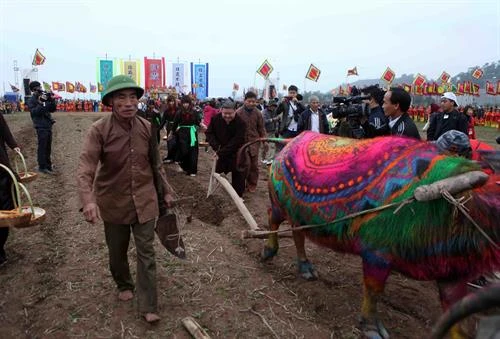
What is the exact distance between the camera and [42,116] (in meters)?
8.05

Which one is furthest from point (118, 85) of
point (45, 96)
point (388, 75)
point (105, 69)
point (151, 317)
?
point (105, 69)

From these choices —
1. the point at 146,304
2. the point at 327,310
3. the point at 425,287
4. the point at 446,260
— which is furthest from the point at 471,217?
the point at 146,304

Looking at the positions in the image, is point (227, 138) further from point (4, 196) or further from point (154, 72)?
point (154, 72)

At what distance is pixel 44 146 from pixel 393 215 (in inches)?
296

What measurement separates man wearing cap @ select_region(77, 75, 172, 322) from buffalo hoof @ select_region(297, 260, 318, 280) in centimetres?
144

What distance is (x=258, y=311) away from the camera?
3.30 meters

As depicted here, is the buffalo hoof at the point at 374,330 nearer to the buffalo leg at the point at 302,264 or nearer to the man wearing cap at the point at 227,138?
the buffalo leg at the point at 302,264

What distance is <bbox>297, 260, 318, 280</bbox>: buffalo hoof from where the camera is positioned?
12.7 feet

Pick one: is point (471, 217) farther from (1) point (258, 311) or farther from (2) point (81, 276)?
(2) point (81, 276)

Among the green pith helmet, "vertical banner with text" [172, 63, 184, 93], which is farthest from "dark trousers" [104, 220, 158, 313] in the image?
"vertical banner with text" [172, 63, 184, 93]

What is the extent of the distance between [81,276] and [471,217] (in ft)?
10.7

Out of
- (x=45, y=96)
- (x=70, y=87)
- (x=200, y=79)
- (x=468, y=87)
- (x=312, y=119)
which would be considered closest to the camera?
(x=312, y=119)

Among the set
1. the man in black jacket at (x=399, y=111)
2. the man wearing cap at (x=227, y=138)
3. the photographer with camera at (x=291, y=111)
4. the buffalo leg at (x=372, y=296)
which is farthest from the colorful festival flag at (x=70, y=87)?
the buffalo leg at (x=372, y=296)

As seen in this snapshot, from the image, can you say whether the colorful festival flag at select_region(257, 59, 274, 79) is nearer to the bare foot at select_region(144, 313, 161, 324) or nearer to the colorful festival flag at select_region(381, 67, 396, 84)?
the colorful festival flag at select_region(381, 67, 396, 84)
